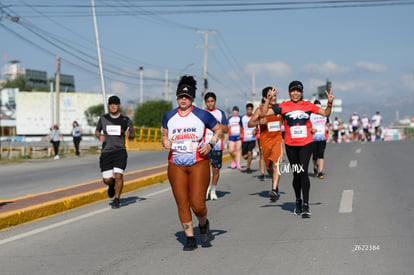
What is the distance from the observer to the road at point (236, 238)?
549 centimetres

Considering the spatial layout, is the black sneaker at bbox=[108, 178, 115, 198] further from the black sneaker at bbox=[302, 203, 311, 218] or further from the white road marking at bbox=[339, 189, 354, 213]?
the white road marking at bbox=[339, 189, 354, 213]

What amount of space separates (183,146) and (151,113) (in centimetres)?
9093

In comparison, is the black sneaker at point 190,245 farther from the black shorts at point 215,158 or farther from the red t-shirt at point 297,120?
the black shorts at point 215,158

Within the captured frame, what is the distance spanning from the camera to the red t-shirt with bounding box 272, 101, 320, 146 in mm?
8375

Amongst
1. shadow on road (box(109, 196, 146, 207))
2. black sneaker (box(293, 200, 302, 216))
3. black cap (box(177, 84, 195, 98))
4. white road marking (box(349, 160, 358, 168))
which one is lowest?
shadow on road (box(109, 196, 146, 207))

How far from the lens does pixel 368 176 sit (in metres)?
14.0

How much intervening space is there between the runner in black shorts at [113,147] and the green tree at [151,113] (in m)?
Answer: 85.5

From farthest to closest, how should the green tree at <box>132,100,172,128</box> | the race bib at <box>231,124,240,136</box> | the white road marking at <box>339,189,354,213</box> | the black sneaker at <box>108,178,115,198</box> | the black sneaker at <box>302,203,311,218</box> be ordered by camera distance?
the green tree at <box>132,100,172,128</box> → the race bib at <box>231,124,240,136</box> → the black sneaker at <box>108,178,115,198</box> → the white road marking at <box>339,189,354,213</box> → the black sneaker at <box>302,203,311,218</box>

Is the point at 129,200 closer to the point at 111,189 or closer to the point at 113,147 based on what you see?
the point at 111,189

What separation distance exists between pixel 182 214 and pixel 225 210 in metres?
3.06

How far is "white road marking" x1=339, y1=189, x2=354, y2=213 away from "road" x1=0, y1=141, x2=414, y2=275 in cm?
2

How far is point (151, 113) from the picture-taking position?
96.7 m

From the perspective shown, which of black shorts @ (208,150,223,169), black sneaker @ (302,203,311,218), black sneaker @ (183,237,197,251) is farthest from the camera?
black shorts @ (208,150,223,169)

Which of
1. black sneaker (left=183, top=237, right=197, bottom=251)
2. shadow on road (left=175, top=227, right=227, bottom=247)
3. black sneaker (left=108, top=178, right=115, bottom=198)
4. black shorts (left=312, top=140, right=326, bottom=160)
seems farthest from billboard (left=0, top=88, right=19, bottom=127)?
black sneaker (left=183, top=237, right=197, bottom=251)
